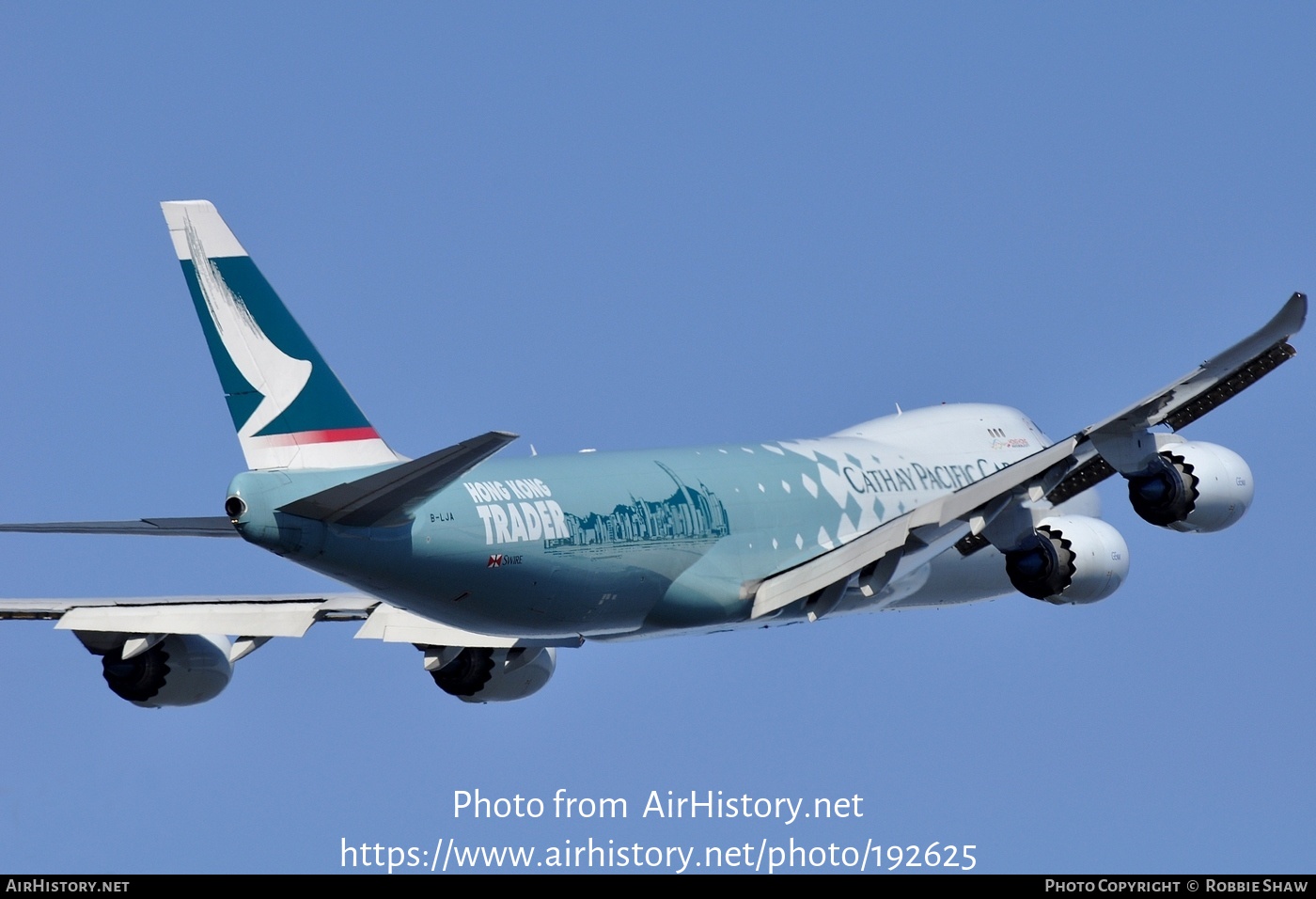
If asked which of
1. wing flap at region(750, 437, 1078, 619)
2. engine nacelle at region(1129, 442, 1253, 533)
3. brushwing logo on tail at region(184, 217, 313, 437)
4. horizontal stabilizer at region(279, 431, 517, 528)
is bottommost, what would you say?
horizontal stabilizer at region(279, 431, 517, 528)

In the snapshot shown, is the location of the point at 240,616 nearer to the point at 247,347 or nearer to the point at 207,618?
the point at 207,618

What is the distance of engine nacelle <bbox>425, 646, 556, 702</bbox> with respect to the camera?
136ft

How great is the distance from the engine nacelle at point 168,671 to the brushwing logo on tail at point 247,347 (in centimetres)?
1020

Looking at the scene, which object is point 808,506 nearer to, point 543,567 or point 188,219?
point 543,567

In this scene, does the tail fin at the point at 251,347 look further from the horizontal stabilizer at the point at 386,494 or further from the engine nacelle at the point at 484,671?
the engine nacelle at the point at 484,671

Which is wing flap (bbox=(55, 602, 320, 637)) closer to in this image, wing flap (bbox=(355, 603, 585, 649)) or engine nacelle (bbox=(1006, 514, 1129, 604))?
wing flap (bbox=(355, 603, 585, 649))

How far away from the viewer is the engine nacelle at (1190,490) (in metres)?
36.7

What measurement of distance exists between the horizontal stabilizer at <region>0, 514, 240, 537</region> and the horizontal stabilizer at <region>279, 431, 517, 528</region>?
1.42 meters

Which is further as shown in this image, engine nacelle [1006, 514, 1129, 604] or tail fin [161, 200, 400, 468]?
engine nacelle [1006, 514, 1129, 604]

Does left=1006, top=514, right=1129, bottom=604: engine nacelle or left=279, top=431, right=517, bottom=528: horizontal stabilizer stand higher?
left=1006, top=514, right=1129, bottom=604: engine nacelle

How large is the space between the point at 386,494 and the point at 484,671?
451 inches

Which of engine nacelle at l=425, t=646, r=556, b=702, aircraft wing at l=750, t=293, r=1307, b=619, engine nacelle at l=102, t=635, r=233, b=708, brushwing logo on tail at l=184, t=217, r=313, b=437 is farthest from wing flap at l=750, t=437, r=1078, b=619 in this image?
brushwing logo on tail at l=184, t=217, r=313, b=437

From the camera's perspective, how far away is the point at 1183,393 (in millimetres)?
33219

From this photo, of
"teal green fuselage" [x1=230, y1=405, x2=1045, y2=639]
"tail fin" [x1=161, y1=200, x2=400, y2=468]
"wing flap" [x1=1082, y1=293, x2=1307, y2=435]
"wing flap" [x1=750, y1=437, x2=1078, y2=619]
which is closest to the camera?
"tail fin" [x1=161, y1=200, x2=400, y2=468]
